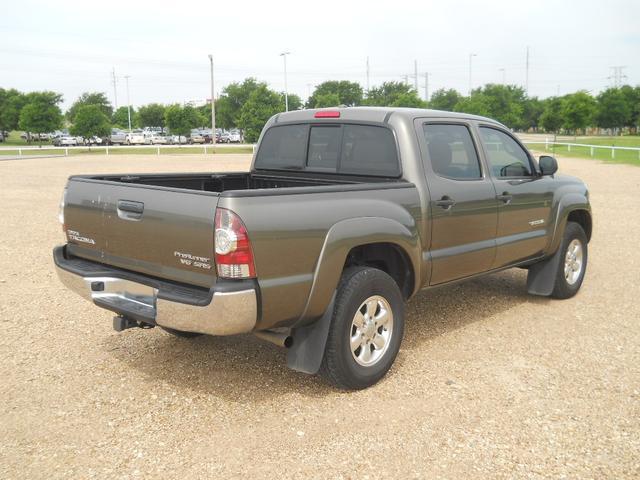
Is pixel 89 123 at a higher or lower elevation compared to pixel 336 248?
higher

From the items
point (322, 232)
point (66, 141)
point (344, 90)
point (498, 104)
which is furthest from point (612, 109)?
point (322, 232)

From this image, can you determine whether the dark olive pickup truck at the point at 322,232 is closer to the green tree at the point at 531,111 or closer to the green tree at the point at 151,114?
the green tree at the point at 151,114

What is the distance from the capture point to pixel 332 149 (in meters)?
4.99

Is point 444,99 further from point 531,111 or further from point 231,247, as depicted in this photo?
point 231,247

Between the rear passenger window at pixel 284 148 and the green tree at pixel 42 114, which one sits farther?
the green tree at pixel 42 114

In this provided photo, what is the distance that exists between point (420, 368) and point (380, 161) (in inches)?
62.2

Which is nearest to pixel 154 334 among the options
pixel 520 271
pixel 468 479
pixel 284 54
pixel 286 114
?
pixel 286 114

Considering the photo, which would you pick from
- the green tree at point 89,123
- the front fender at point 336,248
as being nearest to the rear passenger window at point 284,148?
the front fender at point 336,248

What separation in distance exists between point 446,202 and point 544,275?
2193 millimetres

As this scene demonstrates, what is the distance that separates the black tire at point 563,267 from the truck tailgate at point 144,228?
4.12 metres

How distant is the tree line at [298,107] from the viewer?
49.1 metres

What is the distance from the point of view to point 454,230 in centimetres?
473

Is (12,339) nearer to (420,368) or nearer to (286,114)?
(286,114)

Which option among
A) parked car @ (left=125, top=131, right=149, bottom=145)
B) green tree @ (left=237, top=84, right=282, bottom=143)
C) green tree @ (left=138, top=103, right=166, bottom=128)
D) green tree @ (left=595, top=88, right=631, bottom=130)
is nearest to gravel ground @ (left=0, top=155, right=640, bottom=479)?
green tree @ (left=237, top=84, right=282, bottom=143)
